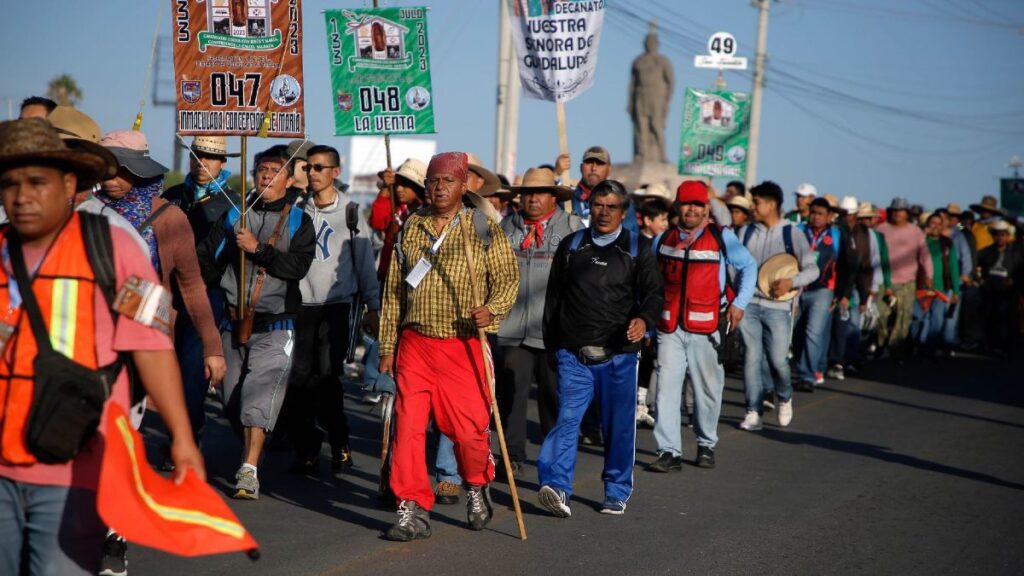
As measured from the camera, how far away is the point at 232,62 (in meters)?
8.27

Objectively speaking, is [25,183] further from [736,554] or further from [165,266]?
[736,554]

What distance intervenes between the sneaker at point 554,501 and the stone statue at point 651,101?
28.0 m

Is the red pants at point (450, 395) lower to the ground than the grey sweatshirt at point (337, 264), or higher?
lower

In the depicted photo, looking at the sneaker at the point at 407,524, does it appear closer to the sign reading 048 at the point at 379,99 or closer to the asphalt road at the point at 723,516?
the asphalt road at the point at 723,516

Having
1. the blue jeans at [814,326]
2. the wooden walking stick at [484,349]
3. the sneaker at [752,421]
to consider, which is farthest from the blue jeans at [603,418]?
the blue jeans at [814,326]

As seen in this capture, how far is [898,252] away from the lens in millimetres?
17922

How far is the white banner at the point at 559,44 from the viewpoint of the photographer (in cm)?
1220

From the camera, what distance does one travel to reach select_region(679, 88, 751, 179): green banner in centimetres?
1841

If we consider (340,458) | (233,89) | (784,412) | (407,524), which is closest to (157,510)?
(407,524)

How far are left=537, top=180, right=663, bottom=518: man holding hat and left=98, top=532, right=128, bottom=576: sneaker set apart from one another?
104 inches

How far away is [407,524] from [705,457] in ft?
11.3

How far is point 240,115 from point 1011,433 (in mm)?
7765

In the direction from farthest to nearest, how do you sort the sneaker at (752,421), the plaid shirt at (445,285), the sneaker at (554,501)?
the sneaker at (752,421) < the sneaker at (554,501) < the plaid shirt at (445,285)

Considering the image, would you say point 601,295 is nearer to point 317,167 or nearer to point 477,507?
point 477,507
